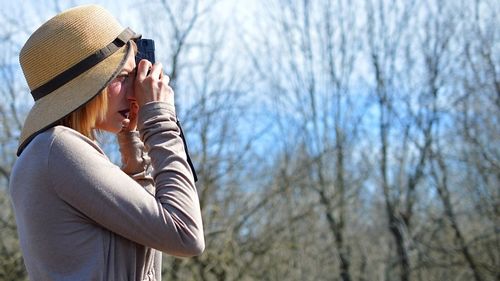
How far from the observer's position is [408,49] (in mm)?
11992

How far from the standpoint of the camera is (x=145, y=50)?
1675mm

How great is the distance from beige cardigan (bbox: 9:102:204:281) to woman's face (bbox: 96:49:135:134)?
0.08 m

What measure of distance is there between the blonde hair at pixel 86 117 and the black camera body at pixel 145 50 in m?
0.16

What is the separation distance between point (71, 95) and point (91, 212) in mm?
238

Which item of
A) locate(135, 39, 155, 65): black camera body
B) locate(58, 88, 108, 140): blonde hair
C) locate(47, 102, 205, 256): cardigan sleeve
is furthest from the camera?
locate(135, 39, 155, 65): black camera body

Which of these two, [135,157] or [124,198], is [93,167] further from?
[135,157]

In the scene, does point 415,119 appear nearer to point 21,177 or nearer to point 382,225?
point 382,225

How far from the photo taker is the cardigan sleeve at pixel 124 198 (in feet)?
4.67

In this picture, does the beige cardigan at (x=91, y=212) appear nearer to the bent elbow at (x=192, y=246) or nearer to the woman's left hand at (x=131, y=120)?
the bent elbow at (x=192, y=246)

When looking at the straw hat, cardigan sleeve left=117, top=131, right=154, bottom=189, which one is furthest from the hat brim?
cardigan sleeve left=117, top=131, right=154, bottom=189

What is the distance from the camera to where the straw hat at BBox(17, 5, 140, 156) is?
1.51 metres

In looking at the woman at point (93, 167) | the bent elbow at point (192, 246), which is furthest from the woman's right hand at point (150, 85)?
the bent elbow at point (192, 246)

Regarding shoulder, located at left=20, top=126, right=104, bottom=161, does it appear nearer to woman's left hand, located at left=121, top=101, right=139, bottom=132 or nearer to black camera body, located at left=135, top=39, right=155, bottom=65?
woman's left hand, located at left=121, top=101, right=139, bottom=132

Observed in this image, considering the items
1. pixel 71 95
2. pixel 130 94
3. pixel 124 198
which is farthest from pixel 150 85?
pixel 124 198
